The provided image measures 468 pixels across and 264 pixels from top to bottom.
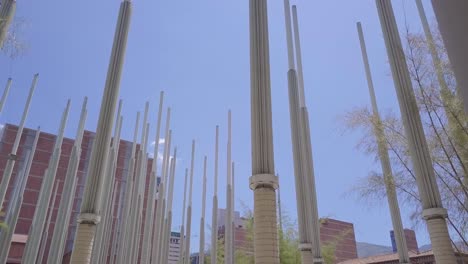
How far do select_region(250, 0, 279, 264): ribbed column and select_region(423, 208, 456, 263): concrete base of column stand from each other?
353cm

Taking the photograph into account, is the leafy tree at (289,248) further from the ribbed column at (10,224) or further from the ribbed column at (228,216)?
the ribbed column at (10,224)

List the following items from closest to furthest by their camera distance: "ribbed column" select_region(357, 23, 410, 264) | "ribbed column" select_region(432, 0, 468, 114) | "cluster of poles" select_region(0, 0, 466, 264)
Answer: "ribbed column" select_region(432, 0, 468, 114) → "cluster of poles" select_region(0, 0, 466, 264) → "ribbed column" select_region(357, 23, 410, 264)

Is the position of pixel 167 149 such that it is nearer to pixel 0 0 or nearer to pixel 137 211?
pixel 137 211

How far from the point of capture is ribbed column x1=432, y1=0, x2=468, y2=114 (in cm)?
94

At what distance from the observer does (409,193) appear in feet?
33.8

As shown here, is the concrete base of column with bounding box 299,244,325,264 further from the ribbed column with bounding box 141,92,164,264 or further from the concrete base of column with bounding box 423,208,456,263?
the ribbed column with bounding box 141,92,164,264

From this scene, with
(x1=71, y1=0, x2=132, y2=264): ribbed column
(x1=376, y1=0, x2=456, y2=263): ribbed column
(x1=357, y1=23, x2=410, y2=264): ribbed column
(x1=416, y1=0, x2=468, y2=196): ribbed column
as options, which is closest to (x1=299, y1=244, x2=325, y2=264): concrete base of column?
(x1=357, y1=23, x2=410, y2=264): ribbed column

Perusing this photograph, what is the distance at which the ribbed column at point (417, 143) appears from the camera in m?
8.31

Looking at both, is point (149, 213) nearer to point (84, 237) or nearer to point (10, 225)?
point (10, 225)

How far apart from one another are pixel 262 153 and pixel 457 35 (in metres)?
6.72

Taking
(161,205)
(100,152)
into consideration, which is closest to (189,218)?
(161,205)

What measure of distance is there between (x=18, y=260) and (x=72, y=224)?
6882 millimetres

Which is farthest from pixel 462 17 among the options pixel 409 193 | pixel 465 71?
pixel 409 193

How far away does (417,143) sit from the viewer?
9.16 metres
